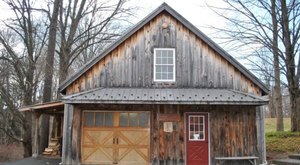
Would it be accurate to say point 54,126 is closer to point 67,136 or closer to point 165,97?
point 67,136

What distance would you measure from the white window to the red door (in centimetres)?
191

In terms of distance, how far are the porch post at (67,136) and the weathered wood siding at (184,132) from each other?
54 millimetres

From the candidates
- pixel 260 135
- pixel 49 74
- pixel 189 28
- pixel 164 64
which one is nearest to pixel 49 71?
pixel 49 74

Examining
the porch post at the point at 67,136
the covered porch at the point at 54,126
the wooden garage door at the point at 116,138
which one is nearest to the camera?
the porch post at the point at 67,136

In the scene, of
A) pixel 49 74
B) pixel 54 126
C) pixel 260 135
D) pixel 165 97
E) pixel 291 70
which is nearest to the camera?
pixel 165 97

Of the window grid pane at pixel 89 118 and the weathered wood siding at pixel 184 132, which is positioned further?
the window grid pane at pixel 89 118

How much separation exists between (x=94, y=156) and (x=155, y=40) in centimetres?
555

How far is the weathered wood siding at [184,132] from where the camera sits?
12695mm

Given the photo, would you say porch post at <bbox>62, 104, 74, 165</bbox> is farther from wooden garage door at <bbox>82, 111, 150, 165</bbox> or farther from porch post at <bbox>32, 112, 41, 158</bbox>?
porch post at <bbox>32, 112, 41, 158</bbox>

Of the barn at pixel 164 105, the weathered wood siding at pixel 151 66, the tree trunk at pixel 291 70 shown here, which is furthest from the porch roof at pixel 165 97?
the tree trunk at pixel 291 70

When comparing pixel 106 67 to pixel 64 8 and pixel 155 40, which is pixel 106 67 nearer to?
pixel 155 40

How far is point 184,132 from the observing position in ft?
42.2

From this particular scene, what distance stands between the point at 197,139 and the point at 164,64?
3475 mm

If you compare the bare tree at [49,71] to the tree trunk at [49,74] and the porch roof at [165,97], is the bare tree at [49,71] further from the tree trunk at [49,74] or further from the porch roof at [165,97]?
the porch roof at [165,97]
